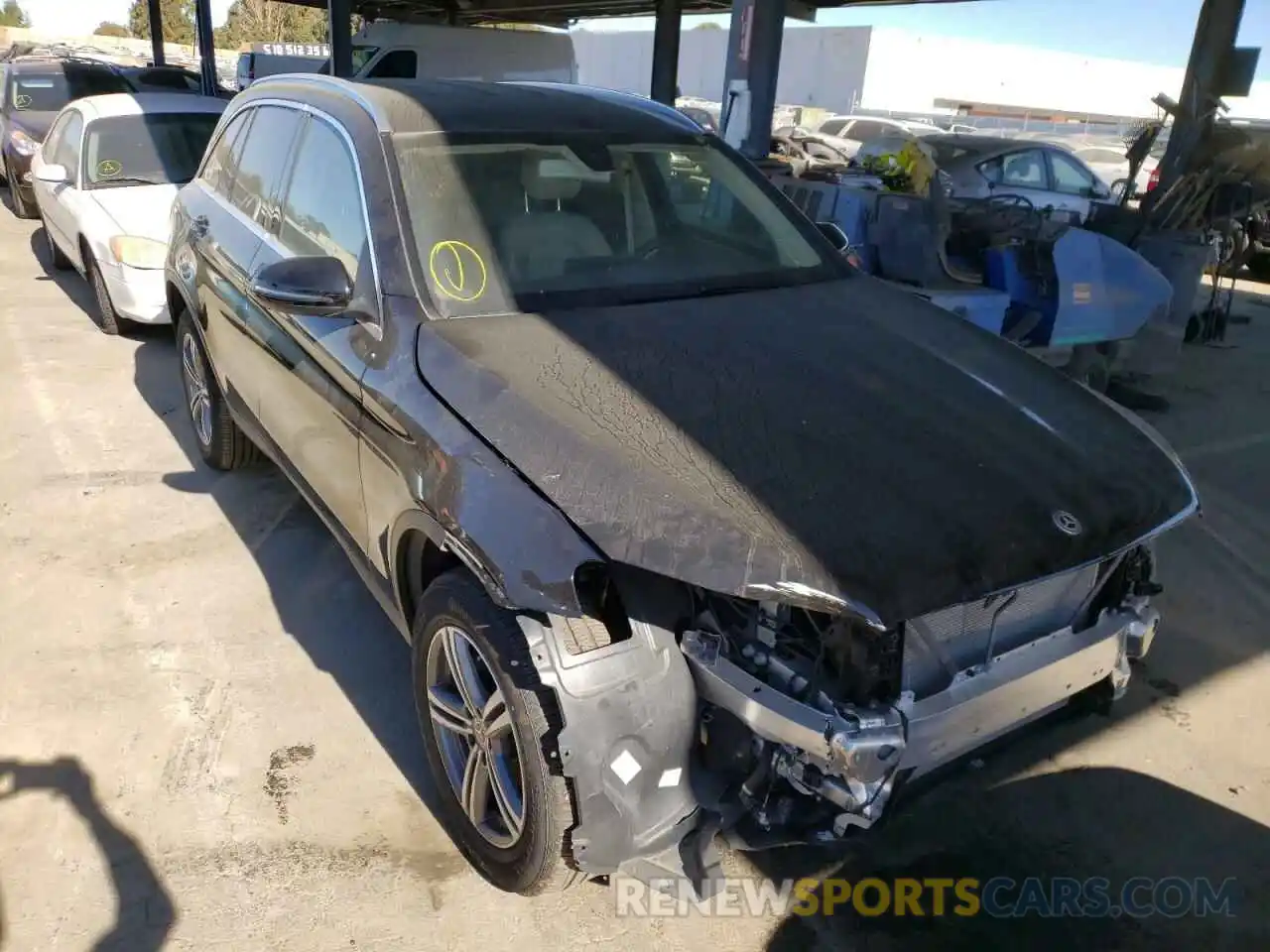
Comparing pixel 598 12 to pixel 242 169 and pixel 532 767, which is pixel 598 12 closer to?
pixel 242 169

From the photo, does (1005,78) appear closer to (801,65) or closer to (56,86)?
(801,65)

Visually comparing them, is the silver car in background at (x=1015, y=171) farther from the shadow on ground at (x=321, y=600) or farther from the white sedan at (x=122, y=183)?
the shadow on ground at (x=321, y=600)

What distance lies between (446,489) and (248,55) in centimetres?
1933

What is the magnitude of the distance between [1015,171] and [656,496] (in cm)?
1165

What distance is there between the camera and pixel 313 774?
2877mm

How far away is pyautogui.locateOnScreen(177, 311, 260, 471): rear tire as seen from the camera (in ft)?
14.6

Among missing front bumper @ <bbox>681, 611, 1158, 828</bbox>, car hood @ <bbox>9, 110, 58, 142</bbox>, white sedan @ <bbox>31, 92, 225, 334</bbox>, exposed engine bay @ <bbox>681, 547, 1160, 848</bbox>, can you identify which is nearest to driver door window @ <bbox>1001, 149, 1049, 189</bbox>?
white sedan @ <bbox>31, 92, 225, 334</bbox>

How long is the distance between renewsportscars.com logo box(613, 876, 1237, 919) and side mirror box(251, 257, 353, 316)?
180 cm

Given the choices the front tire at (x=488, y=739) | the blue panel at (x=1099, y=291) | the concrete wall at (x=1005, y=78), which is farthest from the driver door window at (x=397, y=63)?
the concrete wall at (x=1005, y=78)

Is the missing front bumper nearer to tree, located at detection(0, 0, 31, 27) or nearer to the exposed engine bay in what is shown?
the exposed engine bay

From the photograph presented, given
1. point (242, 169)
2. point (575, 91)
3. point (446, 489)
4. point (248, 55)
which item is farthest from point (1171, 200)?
point (248, 55)

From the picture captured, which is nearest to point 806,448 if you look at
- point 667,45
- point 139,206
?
point 139,206

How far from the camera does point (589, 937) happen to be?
2393 millimetres

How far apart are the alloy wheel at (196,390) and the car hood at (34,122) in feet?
25.5
